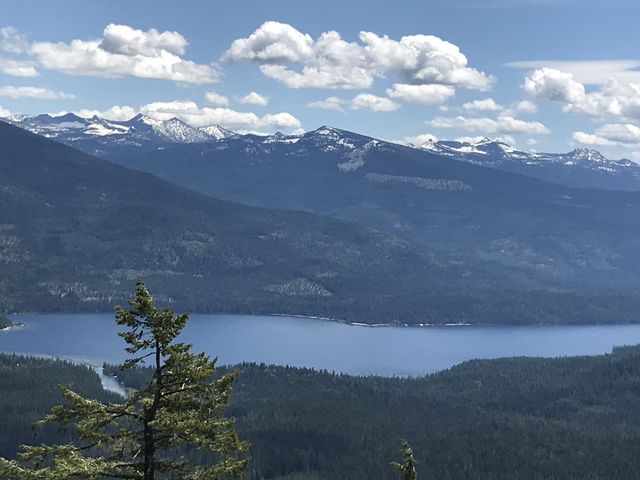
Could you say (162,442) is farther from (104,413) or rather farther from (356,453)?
(356,453)

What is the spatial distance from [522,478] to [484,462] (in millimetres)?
12352

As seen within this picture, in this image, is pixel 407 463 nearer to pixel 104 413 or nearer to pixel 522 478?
pixel 104 413

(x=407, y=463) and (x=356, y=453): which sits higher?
(x=407, y=463)

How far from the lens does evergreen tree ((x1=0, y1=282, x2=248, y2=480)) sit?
107 feet

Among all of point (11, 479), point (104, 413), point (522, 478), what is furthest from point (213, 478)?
point (522, 478)

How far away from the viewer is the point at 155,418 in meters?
33.1

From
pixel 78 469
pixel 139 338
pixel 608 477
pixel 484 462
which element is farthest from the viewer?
pixel 484 462

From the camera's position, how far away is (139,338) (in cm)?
3353

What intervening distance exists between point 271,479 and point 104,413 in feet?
533

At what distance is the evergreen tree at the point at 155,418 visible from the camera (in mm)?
32562

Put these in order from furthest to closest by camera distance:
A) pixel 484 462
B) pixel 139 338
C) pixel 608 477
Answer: pixel 484 462, pixel 608 477, pixel 139 338

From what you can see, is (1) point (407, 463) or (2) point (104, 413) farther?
(1) point (407, 463)

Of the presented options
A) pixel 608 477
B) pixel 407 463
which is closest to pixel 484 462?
pixel 608 477

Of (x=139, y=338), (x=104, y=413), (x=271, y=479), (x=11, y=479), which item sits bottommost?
(x=271, y=479)
